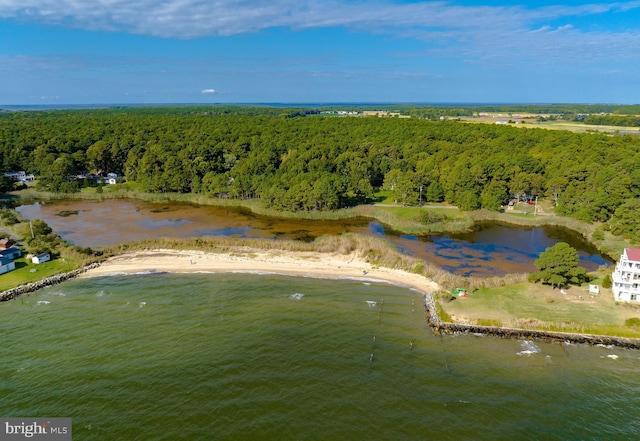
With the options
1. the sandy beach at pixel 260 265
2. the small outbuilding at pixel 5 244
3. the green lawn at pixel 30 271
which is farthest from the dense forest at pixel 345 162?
the small outbuilding at pixel 5 244

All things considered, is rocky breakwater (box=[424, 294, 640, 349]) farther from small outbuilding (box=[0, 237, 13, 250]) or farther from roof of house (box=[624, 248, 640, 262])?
small outbuilding (box=[0, 237, 13, 250])

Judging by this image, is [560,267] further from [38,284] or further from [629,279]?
[38,284]

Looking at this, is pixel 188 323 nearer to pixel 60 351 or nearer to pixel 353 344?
pixel 60 351

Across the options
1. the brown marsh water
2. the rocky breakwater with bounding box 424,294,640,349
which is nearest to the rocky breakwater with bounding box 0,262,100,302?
the brown marsh water

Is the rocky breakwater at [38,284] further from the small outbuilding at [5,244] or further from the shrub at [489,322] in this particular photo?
the shrub at [489,322]

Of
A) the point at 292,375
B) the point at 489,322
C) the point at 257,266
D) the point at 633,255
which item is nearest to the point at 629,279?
the point at 633,255

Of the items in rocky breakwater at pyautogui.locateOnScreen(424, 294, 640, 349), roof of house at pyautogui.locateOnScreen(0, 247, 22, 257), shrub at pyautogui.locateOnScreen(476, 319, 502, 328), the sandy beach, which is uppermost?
roof of house at pyautogui.locateOnScreen(0, 247, 22, 257)
